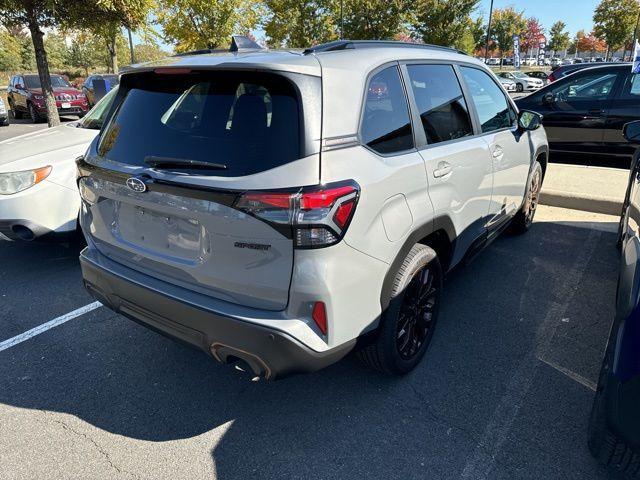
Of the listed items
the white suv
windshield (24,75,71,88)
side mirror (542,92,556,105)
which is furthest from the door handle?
windshield (24,75,71,88)

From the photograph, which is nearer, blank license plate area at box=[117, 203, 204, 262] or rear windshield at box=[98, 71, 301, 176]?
rear windshield at box=[98, 71, 301, 176]

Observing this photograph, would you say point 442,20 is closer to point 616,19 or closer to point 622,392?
point 616,19

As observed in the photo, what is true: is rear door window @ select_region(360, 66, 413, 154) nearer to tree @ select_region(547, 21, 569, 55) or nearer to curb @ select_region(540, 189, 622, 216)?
curb @ select_region(540, 189, 622, 216)

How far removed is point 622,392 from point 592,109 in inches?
278

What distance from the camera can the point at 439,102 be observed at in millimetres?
2943

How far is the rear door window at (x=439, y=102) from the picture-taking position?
2.75 metres

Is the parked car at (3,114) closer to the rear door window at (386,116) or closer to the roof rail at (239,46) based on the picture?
the roof rail at (239,46)

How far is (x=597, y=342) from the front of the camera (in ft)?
10.4

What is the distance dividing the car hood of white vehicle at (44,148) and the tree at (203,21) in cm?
1745

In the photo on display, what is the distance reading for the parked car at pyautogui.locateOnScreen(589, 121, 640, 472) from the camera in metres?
1.68

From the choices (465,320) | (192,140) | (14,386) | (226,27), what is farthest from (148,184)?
(226,27)

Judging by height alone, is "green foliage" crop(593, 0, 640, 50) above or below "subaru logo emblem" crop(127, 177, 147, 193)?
above

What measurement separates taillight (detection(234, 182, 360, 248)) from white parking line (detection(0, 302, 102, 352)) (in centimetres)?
235

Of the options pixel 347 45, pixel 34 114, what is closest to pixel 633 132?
pixel 347 45
